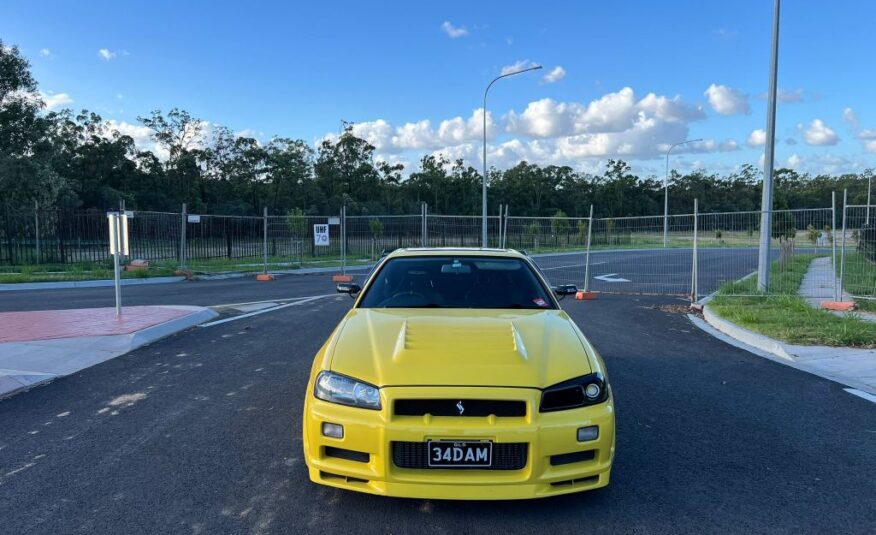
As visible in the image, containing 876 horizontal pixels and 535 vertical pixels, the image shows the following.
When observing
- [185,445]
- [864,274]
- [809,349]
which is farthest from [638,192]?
[185,445]

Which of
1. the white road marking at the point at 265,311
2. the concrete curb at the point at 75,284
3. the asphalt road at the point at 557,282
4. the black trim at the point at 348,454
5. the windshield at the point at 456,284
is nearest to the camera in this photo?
the black trim at the point at 348,454

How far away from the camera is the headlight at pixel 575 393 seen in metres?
3.25

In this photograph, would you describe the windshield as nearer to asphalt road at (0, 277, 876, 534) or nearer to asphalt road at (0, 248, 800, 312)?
asphalt road at (0, 277, 876, 534)

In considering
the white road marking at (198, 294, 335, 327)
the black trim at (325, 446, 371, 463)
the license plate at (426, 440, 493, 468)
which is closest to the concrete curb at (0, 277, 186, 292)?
the white road marking at (198, 294, 335, 327)

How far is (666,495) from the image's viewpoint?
3.61 metres

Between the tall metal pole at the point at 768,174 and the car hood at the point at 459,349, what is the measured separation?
1002cm

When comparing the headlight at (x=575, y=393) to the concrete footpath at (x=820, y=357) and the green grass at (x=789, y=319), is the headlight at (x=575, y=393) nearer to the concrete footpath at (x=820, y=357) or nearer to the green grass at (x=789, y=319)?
the concrete footpath at (x=820, y=357)

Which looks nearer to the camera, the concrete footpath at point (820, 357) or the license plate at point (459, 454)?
the license plate at point (459, 454)

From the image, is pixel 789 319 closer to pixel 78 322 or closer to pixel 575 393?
pixel 575 393

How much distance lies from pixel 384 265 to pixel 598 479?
A: 2.65 meters

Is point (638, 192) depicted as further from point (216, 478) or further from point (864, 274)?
point (216, 478)

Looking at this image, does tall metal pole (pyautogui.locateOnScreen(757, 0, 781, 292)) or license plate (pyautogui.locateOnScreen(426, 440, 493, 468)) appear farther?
tall metal pole (pyautogui.locateOnScreen(757, 0, 781, 292))

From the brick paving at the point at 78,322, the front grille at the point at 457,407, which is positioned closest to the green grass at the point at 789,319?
the front grille at the point at 457,407

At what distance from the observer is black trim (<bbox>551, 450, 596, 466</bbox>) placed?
3.16 m
